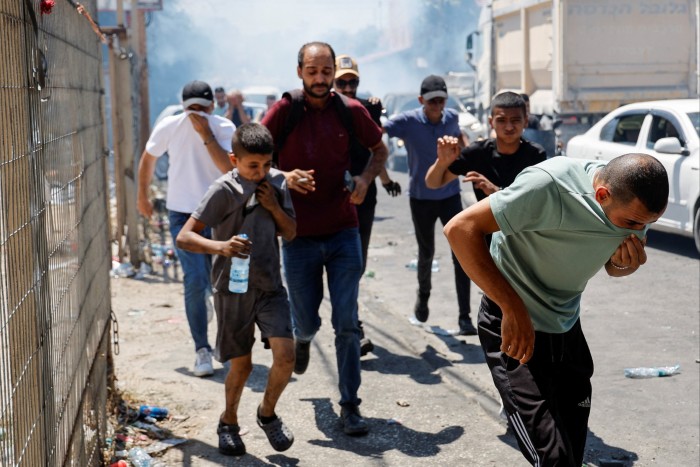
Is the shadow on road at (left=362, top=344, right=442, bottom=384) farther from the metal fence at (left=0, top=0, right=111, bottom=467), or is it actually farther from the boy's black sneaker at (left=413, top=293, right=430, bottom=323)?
the metal fence at (left=0, top=0, right=111, bottom=467)

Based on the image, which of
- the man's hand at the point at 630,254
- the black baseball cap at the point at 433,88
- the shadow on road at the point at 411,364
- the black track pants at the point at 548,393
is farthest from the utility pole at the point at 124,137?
the man's hand at the point at 630,254

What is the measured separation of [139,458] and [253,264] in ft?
3.65

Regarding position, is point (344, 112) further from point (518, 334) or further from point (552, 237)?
point (518, 334)

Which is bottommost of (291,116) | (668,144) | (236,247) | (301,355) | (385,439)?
(385,439)

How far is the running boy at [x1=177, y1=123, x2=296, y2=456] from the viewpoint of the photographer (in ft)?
17.1

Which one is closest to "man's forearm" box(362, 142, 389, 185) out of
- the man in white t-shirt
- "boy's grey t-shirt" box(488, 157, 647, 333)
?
the man in white t-shirt

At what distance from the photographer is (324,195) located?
589 cm

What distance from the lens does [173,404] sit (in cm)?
625

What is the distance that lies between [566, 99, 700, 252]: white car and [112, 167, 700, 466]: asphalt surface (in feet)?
5.25

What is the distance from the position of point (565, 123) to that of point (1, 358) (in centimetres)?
1496

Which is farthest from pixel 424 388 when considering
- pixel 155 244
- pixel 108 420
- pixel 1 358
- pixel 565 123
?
pixel 565 123

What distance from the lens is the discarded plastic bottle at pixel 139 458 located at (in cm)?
516

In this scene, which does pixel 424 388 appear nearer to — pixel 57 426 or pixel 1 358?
pixel 57 426

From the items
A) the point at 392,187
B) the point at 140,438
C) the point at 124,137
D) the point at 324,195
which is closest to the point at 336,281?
the point at 324,195
